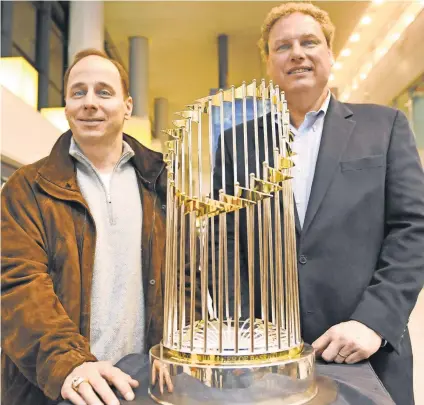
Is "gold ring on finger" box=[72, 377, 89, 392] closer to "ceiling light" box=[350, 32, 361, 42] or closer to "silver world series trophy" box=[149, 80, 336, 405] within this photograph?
"silver world series trophy" box=[149, 80, 336, 405]

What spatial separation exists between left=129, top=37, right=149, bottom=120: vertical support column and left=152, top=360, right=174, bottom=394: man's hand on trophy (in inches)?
150

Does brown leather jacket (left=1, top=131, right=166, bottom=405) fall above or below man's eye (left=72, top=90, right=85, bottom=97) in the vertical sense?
below

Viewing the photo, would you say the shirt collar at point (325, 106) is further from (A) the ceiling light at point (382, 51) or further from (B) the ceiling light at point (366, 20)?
(B) the ceiling light at point (366, 20)

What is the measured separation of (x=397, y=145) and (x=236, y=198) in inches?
19.1

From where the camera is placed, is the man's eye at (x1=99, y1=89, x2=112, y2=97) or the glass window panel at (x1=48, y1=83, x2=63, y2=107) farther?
the glass window panel at (x1=48, y1=83, x2=63, y2=107)

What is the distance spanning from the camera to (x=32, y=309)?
0.79 m

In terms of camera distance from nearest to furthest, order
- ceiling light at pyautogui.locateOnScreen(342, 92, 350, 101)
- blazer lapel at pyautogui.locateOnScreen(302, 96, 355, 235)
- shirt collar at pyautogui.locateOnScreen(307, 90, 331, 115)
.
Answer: blazer lapel at pyautogui.locateOnScreen(302, 96, 355, 235) < shirt collar at pyautogui.locateOnScreen(307, 90, 331, 115) < ceiling light at pyautogui.locateOnScreen(342, 92, 350, 101)

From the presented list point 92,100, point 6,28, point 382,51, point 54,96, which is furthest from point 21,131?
point 382,51

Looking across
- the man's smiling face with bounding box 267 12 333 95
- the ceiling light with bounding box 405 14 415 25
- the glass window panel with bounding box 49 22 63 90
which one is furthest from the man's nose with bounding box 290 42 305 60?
the glass window panel with bounding box 49 22 63 90

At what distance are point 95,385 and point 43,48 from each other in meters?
3.61

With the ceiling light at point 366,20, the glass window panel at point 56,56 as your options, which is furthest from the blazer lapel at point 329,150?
the glass window panel at point 56,56

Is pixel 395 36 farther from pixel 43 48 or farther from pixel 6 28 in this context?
pixel 43 48

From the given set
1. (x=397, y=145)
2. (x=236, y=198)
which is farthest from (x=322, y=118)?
(x=236, y=198)

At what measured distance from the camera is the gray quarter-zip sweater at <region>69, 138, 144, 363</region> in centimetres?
95
